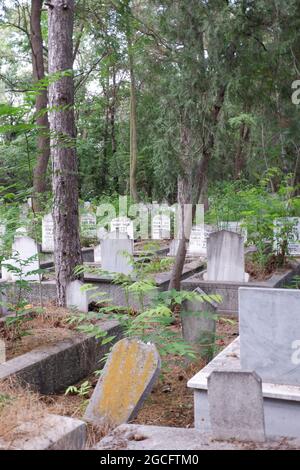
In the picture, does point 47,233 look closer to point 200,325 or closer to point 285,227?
point 285,227

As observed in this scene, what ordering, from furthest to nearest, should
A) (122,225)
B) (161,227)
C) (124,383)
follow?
(161,227) → (122,225) → (124,383)

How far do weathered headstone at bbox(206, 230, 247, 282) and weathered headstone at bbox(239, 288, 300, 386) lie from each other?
425 cm

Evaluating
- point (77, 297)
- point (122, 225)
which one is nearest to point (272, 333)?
point (77, 297)

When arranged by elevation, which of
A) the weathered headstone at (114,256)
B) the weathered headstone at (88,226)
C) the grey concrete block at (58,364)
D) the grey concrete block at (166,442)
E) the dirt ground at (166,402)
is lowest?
the dirt ground at (166,402)

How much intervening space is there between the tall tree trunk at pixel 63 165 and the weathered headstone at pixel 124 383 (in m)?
3.19

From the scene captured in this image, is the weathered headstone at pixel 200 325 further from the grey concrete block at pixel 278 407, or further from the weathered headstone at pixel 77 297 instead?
the weathered headstone at pixel 77 297

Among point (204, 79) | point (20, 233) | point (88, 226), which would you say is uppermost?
point (204, 79)

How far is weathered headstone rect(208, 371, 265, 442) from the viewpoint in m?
2.41

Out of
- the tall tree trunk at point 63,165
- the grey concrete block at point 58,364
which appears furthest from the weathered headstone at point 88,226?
the grey concrete block at point 58,364

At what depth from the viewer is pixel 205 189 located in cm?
1739

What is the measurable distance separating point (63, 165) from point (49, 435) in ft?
14.5

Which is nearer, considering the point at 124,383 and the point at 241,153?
the point at 124,383

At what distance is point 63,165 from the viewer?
Answer: 623 centimetres

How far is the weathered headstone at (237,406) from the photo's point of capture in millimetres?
2406
